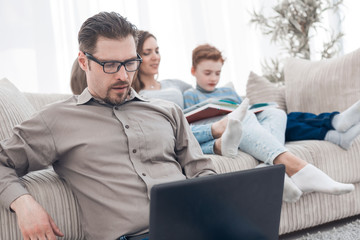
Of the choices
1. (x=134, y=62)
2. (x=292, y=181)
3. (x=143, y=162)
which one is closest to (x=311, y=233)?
(x=292, y=181)

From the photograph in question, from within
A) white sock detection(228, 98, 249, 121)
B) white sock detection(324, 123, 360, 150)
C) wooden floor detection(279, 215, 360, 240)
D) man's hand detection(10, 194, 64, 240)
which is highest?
white sock detection(228, 98, 249, 121)

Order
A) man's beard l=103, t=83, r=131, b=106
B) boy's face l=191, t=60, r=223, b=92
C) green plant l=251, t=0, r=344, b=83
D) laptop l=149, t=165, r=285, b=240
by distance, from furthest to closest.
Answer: green plant l=251, t=0, r=344, b=83 → boy's face l=191, t=60, r=223, b=92 → man's beard l=103, t=83, r=131, b=106 → laptop l=149, t=165, r=285, b=240

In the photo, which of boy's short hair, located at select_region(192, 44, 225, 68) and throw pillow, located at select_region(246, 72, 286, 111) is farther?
throw pillow, located at select_region(246, 72, 286, 111)

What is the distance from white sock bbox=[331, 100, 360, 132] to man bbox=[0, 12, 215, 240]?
2.77 ft

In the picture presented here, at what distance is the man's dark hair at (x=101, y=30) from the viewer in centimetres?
118

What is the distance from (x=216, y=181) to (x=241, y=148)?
3.14 ft

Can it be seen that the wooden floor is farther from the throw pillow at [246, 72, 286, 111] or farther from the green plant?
the green plant

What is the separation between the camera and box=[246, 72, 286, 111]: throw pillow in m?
2.57

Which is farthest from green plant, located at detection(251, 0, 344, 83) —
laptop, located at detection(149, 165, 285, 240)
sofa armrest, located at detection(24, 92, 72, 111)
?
laptop, located at detection(149, 165, 285, 240)

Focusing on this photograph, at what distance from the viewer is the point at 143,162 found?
1208mm

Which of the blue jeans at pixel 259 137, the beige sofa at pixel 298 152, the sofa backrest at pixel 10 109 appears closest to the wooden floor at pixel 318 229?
the beige sofa at pixel 298 152

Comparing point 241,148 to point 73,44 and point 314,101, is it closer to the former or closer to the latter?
point 314,101

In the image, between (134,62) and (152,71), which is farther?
(152,71)

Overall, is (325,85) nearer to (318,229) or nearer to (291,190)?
(318,229)
